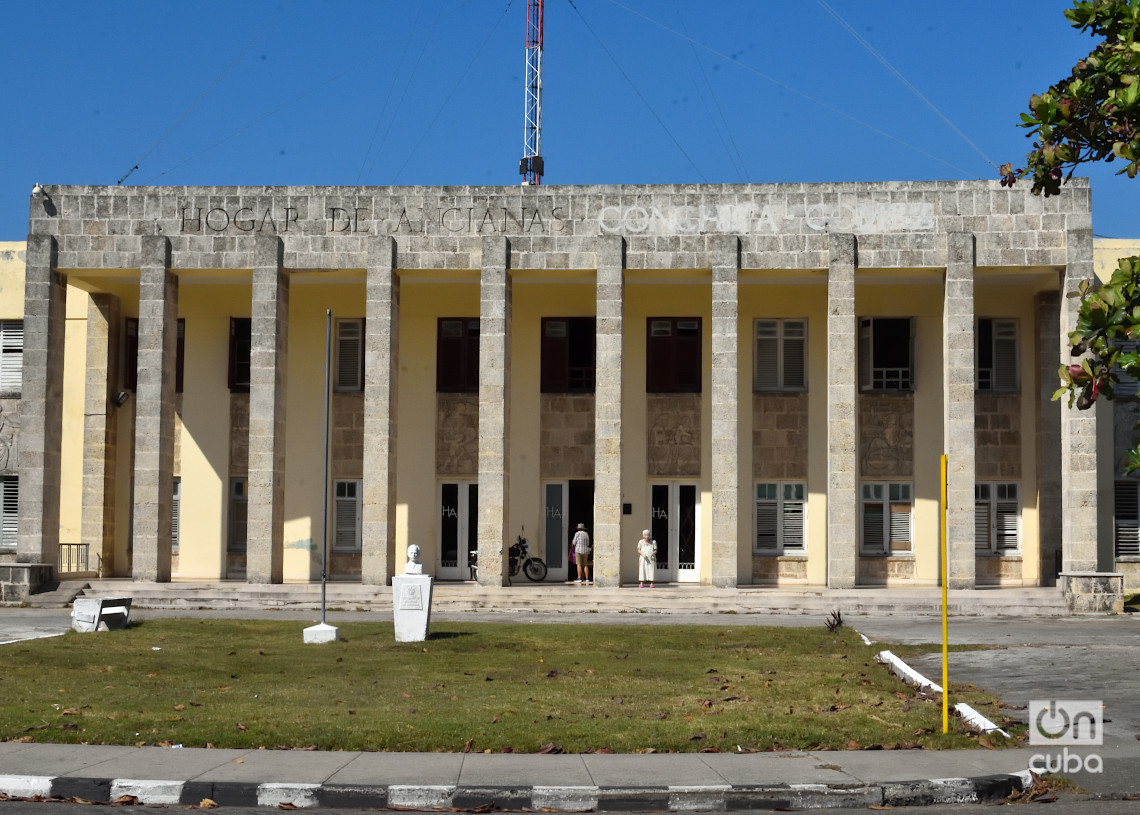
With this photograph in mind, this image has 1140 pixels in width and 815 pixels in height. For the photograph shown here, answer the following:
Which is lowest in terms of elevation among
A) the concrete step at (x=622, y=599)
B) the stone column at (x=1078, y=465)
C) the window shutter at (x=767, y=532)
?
the concrete step at (x=622, y=599)

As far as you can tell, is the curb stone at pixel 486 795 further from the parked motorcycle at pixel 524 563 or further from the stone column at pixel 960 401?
the parked motorcycle at pixel 524 563

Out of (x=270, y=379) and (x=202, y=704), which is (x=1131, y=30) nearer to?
(x=202, y=704)

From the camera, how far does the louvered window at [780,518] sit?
98.9 feet

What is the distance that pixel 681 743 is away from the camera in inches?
441

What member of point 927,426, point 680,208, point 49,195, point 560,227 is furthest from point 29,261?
point 927,426

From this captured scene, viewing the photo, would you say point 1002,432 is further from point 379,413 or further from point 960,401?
point 379,413

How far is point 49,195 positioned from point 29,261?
1.58 metres

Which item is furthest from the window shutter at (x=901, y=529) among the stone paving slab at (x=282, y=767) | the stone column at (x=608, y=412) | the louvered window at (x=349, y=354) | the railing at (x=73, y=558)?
the stone paving slab at (x=282, y=767)

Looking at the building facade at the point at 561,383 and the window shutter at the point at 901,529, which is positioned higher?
the building facade at the point at 561,383

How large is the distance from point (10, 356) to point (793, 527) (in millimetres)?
19591

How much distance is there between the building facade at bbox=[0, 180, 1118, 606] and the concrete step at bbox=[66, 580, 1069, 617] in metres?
0.70

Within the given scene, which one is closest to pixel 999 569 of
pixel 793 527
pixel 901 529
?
pixel 901 529

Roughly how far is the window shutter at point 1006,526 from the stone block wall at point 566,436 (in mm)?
9407

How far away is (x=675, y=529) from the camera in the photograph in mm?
30312
